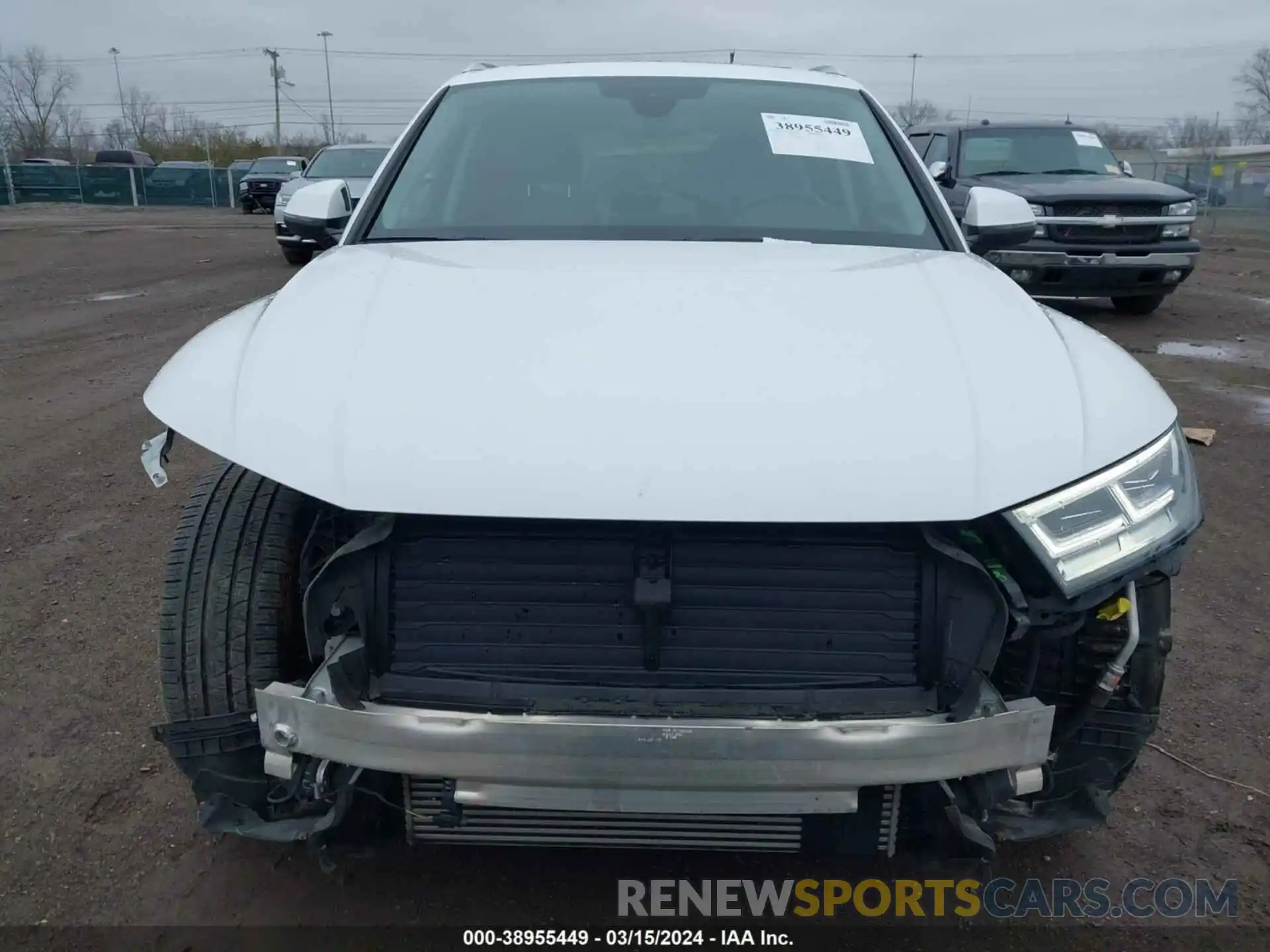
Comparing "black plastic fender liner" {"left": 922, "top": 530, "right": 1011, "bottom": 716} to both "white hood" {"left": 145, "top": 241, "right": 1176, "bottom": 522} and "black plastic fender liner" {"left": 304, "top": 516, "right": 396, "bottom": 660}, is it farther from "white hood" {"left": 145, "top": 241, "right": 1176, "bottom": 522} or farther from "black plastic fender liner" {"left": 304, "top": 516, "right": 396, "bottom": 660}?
"black plastic fender liner" {"left": 304, "top": 516, "right": 396, "bottom": 660}

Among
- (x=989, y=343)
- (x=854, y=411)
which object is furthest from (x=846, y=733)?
(x=989, y=343)

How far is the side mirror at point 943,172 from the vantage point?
912cm

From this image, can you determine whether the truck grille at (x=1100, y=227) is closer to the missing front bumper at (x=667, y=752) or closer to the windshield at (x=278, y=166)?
the missing front bumper at (x=667, y=752)

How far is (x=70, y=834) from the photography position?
2.24 m

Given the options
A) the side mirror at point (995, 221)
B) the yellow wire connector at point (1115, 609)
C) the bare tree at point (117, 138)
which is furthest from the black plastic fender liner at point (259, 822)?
the bare tree at point (117, 138)

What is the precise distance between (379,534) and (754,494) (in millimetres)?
615

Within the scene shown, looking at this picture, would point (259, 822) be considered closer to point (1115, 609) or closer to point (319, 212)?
point (1115, 609)

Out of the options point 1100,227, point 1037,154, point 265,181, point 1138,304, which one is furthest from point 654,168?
point 265,181

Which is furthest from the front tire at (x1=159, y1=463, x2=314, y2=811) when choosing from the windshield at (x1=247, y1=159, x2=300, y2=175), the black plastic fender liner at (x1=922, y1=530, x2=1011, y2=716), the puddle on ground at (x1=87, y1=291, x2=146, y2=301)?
the windshield at (x1=247, y1=159, x2=300, y2=175)

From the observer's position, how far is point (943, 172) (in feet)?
30.3

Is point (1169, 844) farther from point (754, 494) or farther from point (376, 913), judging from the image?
point (376, 913)

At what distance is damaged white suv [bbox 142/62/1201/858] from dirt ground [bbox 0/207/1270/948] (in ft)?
1.31

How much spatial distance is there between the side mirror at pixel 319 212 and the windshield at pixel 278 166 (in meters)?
27.0

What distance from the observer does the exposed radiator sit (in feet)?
5.60
